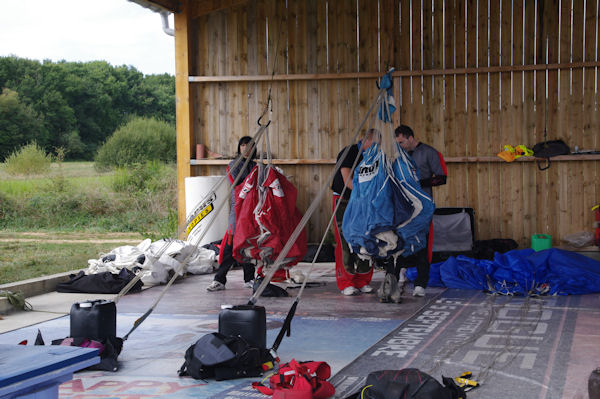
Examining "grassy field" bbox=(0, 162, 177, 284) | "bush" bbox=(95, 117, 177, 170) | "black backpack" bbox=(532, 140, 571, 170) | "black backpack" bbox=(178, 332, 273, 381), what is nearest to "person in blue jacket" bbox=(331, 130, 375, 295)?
"black backpack" bbox=(178, 332, 273, 381)

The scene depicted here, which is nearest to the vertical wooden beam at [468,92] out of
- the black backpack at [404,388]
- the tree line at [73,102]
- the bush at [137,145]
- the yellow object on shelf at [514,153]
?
the yellow object on shelf at [514,153]

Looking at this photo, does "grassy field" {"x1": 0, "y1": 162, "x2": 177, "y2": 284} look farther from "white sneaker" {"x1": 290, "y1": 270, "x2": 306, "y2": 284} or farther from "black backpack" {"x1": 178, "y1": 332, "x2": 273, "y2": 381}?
"black backpack" {"x1": 178, "y1": 332, "x2": 273, "y2": 381}

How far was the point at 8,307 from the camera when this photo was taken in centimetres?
577

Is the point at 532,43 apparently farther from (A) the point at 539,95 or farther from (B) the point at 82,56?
(B) the point at 82,56

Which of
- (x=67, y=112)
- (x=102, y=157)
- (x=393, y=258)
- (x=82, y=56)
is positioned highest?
(x=82, y=56)

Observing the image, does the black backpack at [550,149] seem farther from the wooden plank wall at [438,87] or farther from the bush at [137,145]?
the bush at [137,145]

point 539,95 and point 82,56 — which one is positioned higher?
point 82,56

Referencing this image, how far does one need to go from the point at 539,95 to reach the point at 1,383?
8.45 meters

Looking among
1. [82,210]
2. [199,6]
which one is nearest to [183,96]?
[199,6]

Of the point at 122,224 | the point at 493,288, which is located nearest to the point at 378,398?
the point at 493,288

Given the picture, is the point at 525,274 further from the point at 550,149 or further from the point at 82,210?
the point at 82,210

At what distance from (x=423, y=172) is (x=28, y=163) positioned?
13.2 m

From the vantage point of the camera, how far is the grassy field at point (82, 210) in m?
12.3

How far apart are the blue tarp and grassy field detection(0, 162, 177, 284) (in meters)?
6.38
